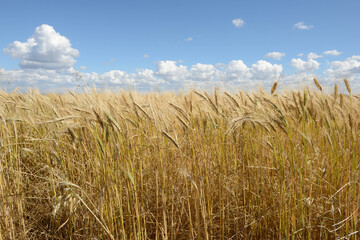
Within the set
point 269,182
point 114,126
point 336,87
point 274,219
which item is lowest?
point 274,219

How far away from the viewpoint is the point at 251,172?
1712mm

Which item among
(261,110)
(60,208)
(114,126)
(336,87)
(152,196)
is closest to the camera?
(114,126)

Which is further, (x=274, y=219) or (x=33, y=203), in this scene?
(x=33, y=203)

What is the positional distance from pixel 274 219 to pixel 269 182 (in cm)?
22

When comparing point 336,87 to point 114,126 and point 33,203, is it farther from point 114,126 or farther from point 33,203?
point 33,203

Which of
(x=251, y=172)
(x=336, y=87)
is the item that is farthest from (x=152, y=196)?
(x=336, y=87)

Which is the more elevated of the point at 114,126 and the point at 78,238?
the point at 114,126

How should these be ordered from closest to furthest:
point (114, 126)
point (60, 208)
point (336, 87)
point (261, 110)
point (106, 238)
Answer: point (114, 126)
point (106, 238)
point (261, 110)
point (60, 208)
point (336, 87)

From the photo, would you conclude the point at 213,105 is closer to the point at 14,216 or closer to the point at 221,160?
the point at 221,160

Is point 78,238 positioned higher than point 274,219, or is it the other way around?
point 274,219

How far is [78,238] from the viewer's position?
1600 millimetres

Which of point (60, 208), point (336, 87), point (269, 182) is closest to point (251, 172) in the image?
point (269, 182)

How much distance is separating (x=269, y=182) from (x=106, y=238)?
1.06 m

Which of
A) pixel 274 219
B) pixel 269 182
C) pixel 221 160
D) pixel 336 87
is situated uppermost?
pixel 336 87
